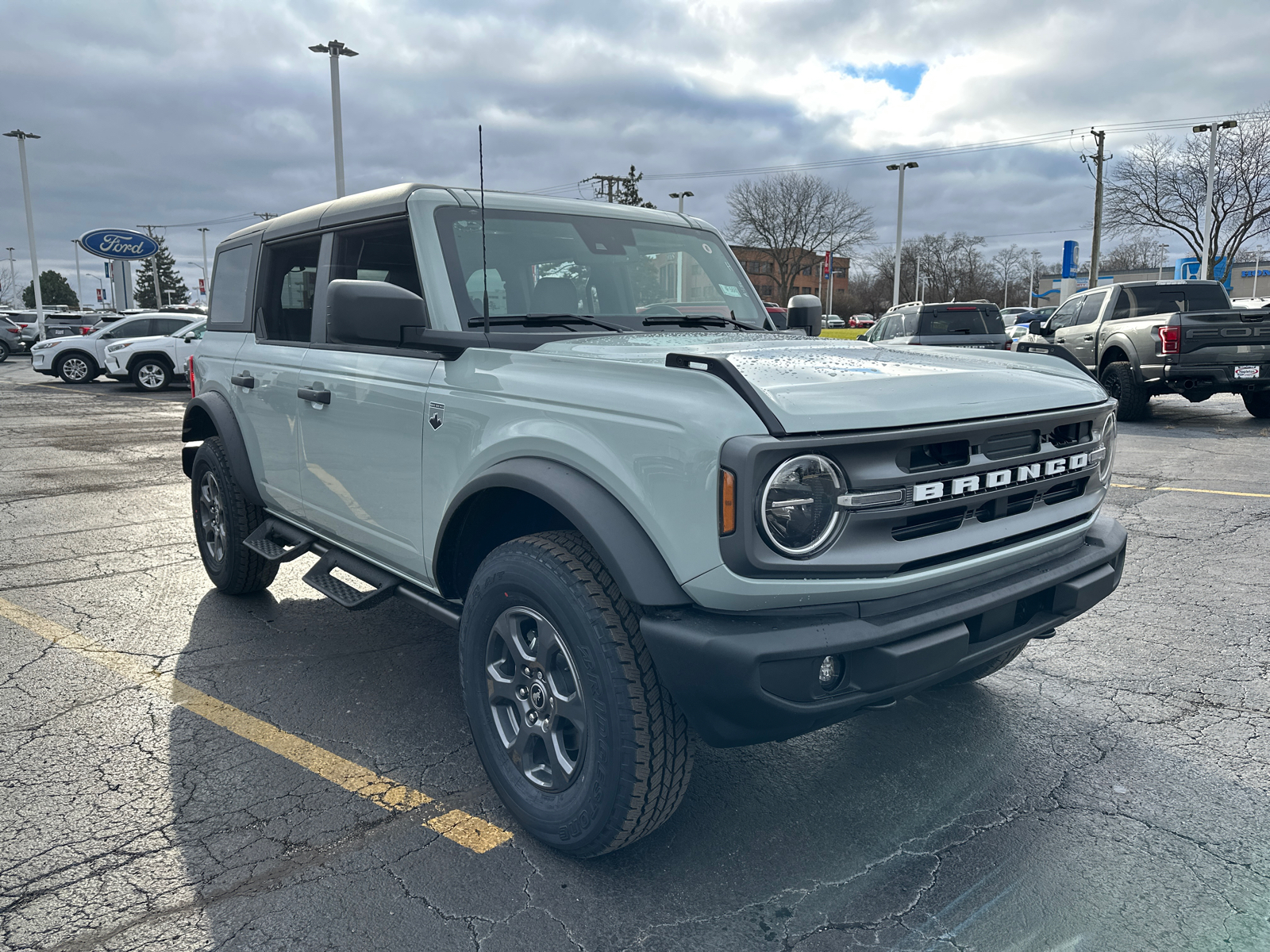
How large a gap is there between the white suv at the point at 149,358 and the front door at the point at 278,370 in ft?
58.2

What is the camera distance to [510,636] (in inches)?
104

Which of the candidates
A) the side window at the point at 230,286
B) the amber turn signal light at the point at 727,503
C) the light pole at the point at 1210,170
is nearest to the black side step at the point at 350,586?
the side window at the point at 230,286

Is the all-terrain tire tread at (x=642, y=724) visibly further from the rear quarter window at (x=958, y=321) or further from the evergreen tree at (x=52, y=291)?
the evergreen tree at (x=52, y=291)

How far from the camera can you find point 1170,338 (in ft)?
38.0

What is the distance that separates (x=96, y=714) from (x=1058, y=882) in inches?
135

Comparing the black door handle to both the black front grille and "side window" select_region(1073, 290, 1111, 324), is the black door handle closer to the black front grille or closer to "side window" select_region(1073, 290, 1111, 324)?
the black front grille

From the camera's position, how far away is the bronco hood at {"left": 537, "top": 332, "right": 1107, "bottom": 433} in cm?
218

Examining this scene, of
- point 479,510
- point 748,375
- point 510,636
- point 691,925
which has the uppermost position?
point 748,375

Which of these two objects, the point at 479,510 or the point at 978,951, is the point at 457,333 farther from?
the point at 978,951

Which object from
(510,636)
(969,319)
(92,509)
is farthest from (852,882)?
(969,319)

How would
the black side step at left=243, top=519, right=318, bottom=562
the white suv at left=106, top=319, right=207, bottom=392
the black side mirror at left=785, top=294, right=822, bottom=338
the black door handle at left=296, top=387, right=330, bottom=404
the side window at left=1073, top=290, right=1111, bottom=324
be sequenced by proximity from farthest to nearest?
the white suv at left=106, top=319, right=207, bottom=392 < the side window at left=1073, top=290, right=1111, bottom=324 < the black side mirror at left=785, top=294, right=822, bottom=338 < the black side step at left=243, top=519, right=318, bottom=562 < the black door handle at left=296, top=387, right=330, bottom=404

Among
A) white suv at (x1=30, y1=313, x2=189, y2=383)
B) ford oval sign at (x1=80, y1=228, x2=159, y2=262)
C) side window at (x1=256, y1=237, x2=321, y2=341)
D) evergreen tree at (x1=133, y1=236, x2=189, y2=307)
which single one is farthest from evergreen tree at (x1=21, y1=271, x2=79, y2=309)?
side window at (x1=256, y1=237, x2=321, y2=341)

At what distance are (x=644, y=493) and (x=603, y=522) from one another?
0.13m

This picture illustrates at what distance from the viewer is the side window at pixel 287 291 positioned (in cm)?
411
